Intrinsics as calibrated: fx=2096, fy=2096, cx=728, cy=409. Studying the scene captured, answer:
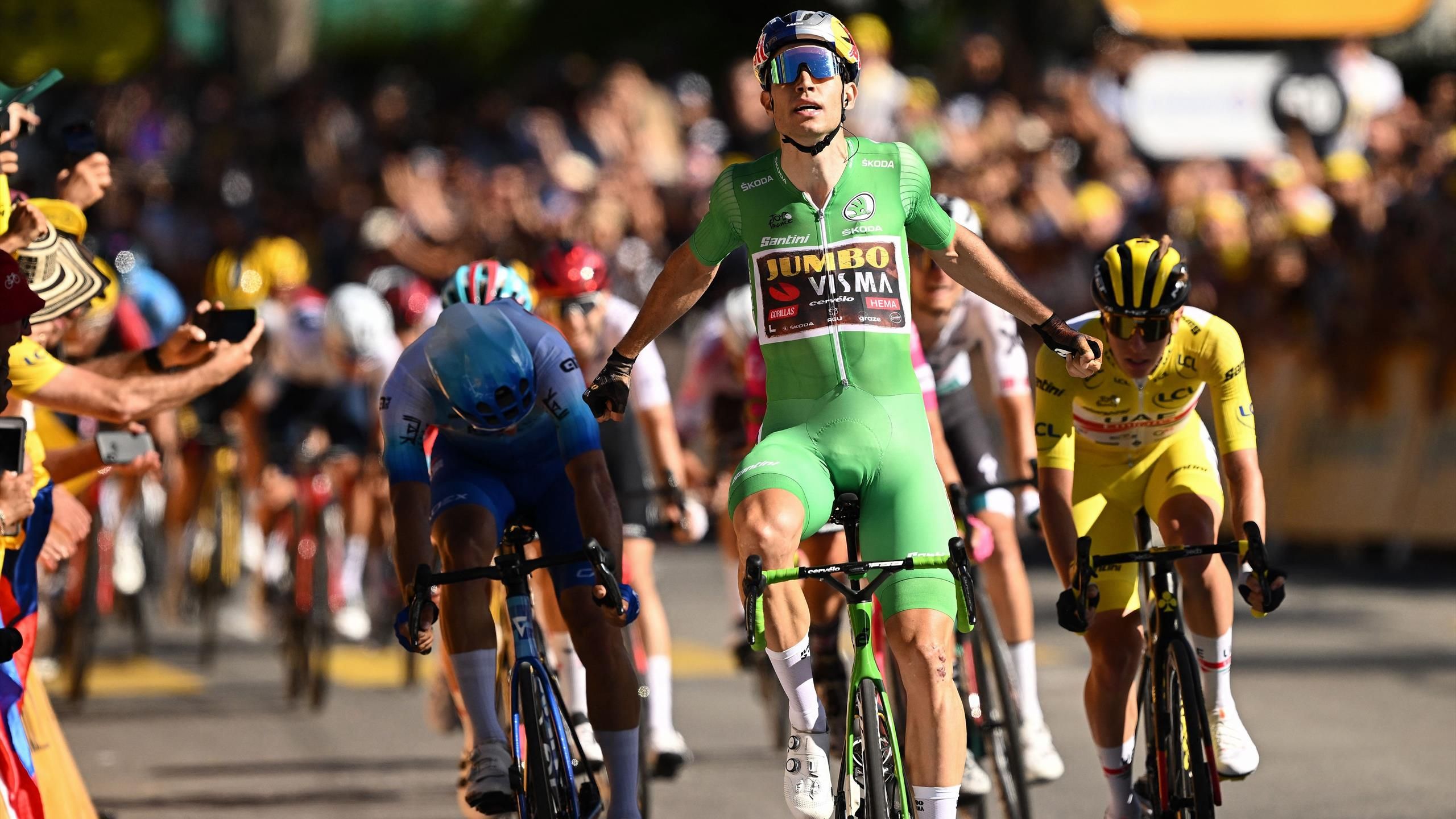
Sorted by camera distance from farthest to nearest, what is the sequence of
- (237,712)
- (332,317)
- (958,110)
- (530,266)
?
(958,110)
(530,266)
(332,317)
(237,712)

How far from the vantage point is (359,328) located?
11820 millimetres

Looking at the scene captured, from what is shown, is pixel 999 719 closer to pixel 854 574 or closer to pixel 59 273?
pixel 854 574

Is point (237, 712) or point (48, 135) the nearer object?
point (48, 135)

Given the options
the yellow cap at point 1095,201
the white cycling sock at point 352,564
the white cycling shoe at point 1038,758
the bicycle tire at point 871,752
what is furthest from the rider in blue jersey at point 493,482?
the yellow cap at point 1095,201

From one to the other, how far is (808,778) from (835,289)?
4.55ft

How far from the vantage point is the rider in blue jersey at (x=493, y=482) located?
21.1 ft

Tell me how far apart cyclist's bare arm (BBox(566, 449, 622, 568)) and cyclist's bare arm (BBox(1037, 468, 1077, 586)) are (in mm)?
1324

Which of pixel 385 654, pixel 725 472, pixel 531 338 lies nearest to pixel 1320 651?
pixel 725 472

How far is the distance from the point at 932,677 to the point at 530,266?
11903 millimetres

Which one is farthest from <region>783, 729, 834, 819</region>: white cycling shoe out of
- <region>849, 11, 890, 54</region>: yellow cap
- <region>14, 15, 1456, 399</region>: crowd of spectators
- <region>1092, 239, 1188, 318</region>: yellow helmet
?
<region>849, 11, 890, 54</region>: yellow cap

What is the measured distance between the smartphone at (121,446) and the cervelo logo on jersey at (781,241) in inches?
90.3

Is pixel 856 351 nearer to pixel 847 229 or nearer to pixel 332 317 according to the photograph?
pixel 847 229

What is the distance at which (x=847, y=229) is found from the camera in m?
6.02

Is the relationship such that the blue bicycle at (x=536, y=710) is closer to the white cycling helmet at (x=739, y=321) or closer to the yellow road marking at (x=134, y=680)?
the white cycling helmet at (x=739, y=321)
